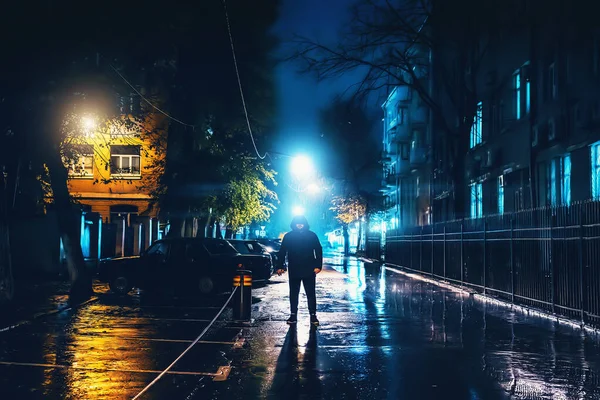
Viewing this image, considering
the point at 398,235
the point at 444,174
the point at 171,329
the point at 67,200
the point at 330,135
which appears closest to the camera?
the point at 171,329

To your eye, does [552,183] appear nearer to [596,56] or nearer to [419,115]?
[596,56]

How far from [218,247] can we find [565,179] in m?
11.3

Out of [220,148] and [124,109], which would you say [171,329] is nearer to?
[124,109]

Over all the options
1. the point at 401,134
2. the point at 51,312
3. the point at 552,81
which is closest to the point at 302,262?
the point at 51,312

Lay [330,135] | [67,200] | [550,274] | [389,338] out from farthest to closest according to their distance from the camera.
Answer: [330,135] → [67,200] → [550,274] → [389,338]

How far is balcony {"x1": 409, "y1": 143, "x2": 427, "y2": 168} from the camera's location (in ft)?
155

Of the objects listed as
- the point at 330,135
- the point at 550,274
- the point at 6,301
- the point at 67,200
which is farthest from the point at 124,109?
the point at 330,135

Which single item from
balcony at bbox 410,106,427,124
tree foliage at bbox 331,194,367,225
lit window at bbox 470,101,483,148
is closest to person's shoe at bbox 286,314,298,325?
lit window at bbox 470,101,483,148

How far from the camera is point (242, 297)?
1368 cm

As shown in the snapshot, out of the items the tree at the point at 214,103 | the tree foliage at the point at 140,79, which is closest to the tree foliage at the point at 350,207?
the tree foliage at the point at 140,79

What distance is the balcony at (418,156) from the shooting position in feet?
155

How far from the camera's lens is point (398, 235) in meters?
37.3

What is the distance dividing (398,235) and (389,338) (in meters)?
26.2

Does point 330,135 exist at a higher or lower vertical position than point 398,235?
higher
